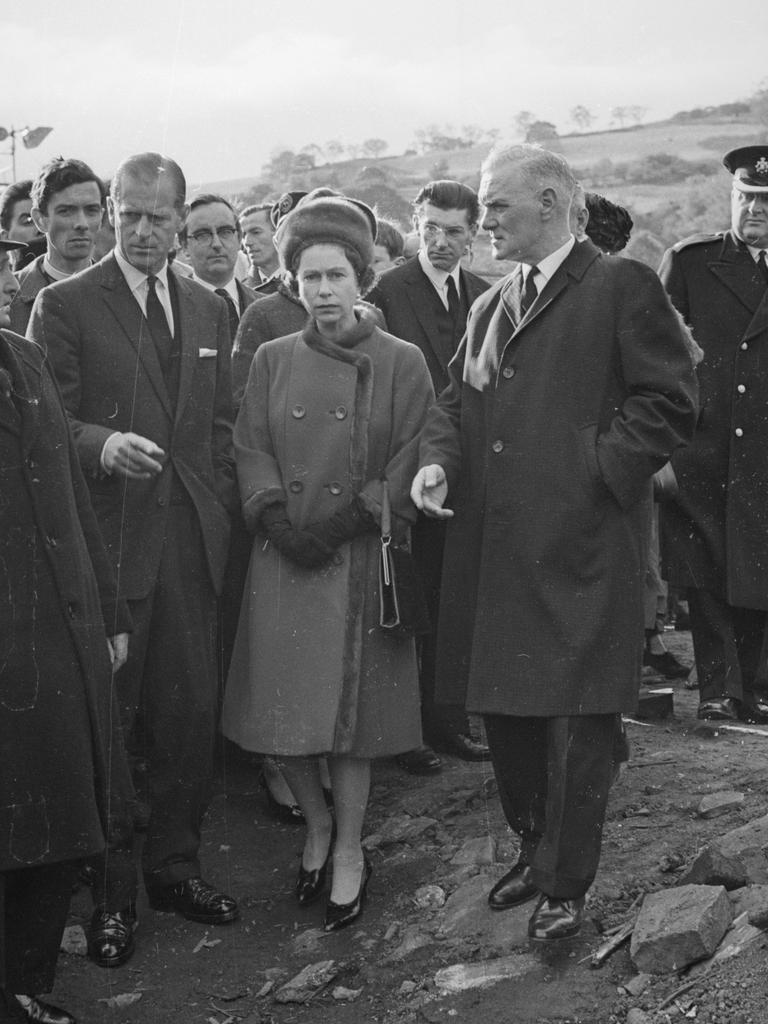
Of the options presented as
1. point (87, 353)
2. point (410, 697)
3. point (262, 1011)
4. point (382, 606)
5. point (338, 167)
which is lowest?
point (262, 1011)

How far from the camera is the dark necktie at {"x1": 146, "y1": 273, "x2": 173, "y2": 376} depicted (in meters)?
4.82

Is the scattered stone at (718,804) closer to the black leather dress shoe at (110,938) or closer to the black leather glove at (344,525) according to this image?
the black leather glove at (344,525)

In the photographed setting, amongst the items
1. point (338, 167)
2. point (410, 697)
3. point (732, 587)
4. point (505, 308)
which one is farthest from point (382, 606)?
point (338, 167)

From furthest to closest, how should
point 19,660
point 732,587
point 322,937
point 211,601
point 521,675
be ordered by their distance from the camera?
point 732,587, point 211,601, point 322,937, point 521,675, point 19,660

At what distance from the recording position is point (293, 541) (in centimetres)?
462

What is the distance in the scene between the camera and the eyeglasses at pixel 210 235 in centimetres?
662

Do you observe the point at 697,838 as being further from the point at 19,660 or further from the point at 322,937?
the point at 19,660

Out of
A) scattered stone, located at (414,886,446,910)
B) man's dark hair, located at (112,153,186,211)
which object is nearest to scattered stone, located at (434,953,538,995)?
scattered stone, located at (414,886,446,910)

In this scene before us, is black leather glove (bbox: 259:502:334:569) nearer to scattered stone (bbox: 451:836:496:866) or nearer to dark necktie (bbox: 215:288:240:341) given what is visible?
scattered stone (bbox: 451:836:496:866)

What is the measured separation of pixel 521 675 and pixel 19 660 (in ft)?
4.58

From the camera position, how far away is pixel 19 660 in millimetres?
3650

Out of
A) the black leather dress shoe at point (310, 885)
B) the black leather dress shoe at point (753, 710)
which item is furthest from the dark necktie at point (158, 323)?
the black leather dress shoe at point (753, 710)

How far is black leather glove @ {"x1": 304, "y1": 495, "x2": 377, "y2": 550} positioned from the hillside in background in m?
10.6

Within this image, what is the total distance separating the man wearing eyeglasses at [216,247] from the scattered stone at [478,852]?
2.73m
